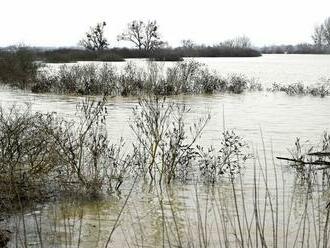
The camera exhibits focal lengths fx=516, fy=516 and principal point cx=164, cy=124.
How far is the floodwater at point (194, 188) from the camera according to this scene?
22.6ft

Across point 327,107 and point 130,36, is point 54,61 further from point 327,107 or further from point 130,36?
point 327,107

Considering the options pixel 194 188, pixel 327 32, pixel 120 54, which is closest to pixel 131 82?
pixel 194 188

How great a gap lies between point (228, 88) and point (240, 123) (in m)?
13.0

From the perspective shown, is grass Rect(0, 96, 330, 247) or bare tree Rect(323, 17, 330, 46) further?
bare tree Rect(323, 17, 330, 46)

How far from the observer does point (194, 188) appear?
9609mm

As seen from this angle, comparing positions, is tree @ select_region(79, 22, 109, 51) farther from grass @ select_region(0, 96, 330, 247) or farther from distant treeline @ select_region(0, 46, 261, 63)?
grass @ select_region(0, 96, 330, 247)

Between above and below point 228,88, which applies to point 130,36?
above

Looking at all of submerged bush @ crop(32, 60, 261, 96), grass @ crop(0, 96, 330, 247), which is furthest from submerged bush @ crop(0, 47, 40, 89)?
grass @ crop(0, 96, 330, 247)

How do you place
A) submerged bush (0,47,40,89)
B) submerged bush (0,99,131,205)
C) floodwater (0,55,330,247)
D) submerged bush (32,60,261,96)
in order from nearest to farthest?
floodwater (0,55,330,247)
submerged bush (0,99,131,205)
submerged bush (32,60,261,96)
submerged bush (0,47,40,89)

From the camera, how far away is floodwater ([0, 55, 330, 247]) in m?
6.88

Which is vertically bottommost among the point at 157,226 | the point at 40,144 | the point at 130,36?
the point at 157,226

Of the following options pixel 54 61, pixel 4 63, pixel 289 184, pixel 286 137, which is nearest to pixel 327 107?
pixel 286 137

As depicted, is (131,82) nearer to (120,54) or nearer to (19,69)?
(19,69)

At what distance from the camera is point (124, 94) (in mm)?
28656
